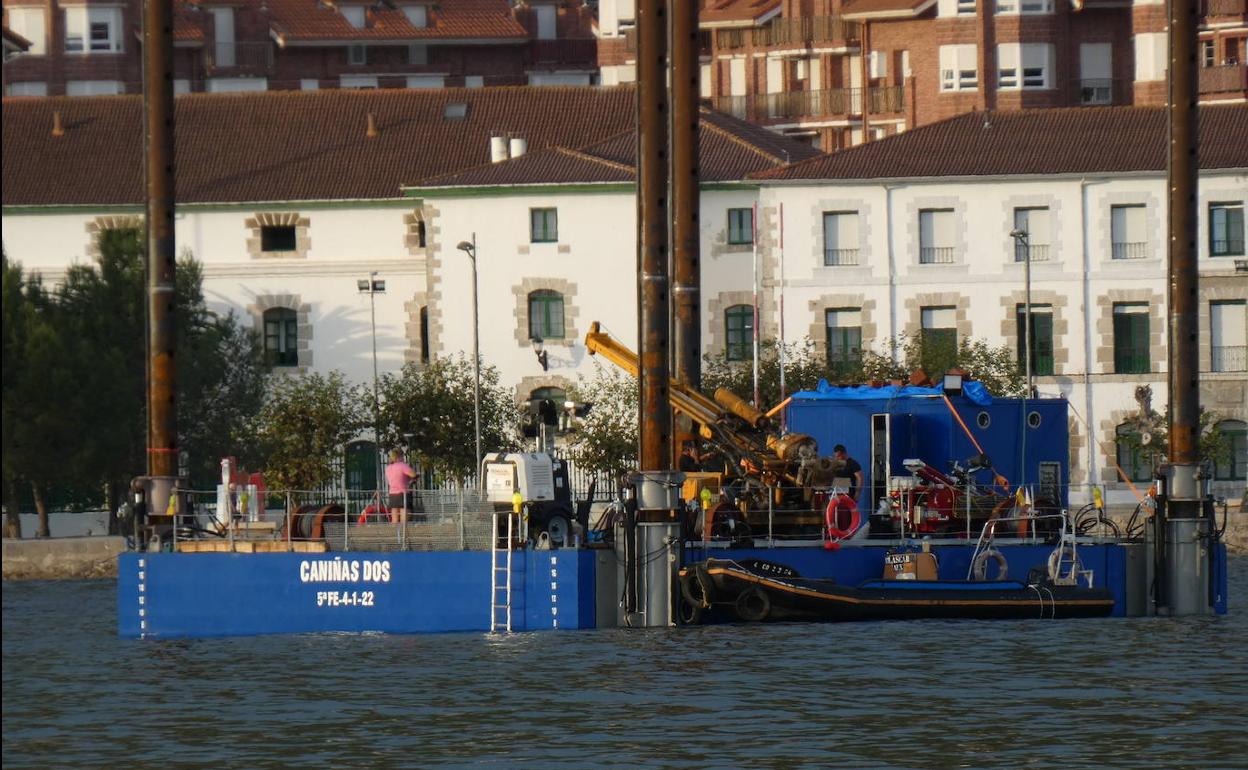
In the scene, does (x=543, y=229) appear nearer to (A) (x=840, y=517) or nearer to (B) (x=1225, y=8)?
(B) (x=1225, y=8)

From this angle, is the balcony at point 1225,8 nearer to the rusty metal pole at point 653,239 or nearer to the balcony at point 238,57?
the balcony at point 238,57

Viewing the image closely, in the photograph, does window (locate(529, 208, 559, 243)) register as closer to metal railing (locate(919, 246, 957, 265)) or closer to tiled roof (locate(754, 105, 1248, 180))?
tiled roof (locate(754, 105, 1248, 180))

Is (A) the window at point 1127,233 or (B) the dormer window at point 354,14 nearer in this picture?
(A) the window at point 1127,233

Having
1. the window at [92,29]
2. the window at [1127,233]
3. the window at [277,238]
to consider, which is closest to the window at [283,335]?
the window at [277,238]

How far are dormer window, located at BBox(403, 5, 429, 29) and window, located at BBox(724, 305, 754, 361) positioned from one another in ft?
191

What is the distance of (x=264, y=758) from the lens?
24.3 metres

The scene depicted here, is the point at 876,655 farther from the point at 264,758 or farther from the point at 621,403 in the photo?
the point at 621,403

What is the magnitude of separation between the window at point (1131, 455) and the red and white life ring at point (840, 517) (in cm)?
3859

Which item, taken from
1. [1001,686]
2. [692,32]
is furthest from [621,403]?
[1001,686]

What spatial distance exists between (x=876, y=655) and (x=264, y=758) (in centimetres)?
1102

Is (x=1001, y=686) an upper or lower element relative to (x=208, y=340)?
lower

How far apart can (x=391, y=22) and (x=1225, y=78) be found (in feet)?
160

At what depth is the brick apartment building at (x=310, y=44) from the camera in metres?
128

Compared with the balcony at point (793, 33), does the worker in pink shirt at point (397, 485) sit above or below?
below
